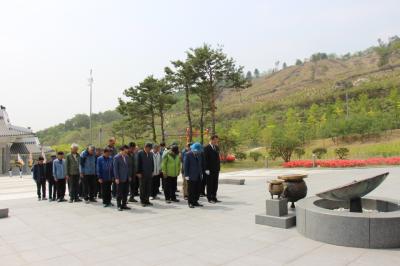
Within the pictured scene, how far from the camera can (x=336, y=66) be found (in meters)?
113

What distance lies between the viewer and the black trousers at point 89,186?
8969mm

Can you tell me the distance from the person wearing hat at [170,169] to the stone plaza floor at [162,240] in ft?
2.85

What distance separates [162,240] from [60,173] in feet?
17.5

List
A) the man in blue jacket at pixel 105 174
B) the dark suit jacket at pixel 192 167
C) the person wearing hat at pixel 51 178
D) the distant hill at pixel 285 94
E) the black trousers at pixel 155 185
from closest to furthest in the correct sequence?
the dark suit jacket at pixel 192 167, the man in blue jacket at pixel 105 174, the black trousers at pixel 155 185, the person wearing hat at pixel 51 178, the distant hill at pixel 285 94

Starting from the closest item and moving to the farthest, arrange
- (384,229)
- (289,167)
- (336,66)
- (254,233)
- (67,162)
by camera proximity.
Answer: (384,229), (254,233), (67,162), (289,167), (336,66)

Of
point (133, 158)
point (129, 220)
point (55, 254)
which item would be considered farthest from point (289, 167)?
point (55, 254)

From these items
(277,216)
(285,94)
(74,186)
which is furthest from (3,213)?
(285,94)

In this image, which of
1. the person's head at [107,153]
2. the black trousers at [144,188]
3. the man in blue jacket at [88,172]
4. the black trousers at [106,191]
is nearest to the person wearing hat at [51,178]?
→ the man in blue jacket at [88,172]

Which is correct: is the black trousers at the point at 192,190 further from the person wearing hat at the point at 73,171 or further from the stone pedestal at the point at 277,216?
the person wearing hat at the point at 73,171

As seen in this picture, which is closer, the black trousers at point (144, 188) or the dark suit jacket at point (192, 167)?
the dark suit jacket at point (192, 167)

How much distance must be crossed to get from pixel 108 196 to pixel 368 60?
123316 millimetres

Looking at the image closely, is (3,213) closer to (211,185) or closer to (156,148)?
(156,148)

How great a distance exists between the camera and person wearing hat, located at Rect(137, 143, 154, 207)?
8.11m

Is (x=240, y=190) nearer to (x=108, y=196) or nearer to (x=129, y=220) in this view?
(x=108, y=196)
